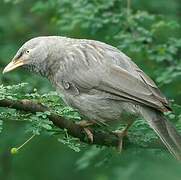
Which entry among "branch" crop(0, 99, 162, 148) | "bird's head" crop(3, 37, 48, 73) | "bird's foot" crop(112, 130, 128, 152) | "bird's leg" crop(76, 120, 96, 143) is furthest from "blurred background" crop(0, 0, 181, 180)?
"bird's head" crop(3, 37, 48, 73)

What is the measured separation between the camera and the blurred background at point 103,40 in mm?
6969

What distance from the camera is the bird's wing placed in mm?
6131

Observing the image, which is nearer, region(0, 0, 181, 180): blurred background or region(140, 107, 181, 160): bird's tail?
region(140, 107, 181, 160): bird's tail

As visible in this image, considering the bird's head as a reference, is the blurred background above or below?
below

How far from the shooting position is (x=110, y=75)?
20.9 ft

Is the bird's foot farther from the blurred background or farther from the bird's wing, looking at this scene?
the bird's wing

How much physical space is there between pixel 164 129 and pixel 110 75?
0.74 metres

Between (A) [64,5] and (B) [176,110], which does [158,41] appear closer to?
(A) [64,5]

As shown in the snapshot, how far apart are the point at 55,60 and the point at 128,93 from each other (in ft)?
2.88

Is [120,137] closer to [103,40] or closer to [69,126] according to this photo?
[69,126]

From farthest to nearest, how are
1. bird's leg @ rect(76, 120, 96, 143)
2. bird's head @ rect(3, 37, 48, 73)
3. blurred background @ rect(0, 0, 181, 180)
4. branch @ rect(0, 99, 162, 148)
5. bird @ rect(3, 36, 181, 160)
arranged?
blurred background @ rect(0, 0, 181, 180) < bird's head @ rect(3, 37, 48, 73) < bird @ rect(3, 36, 181, 160) < bird's leg @ rect(76, 120, 96, 143) < branch @ rect(0, 99, 162, 148)

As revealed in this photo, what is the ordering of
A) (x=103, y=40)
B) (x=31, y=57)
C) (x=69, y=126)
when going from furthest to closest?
(x=103, y=40) < (x=31, y=57) < (x=69, y=126)

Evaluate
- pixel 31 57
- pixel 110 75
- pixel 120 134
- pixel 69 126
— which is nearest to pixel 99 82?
pixel 110 75

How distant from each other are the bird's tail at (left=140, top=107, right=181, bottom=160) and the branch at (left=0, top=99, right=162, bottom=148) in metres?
0.12
